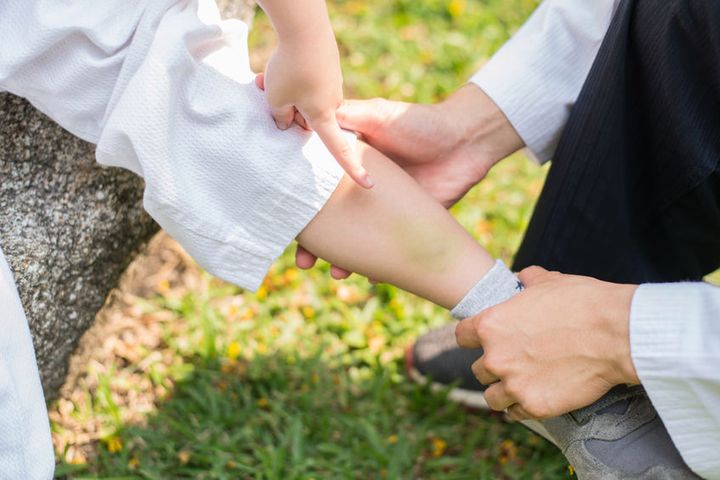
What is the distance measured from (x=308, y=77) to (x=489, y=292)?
47 cm

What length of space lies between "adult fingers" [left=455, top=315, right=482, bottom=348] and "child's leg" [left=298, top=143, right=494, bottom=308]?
6 centimetres

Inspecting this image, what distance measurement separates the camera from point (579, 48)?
5.42 ft

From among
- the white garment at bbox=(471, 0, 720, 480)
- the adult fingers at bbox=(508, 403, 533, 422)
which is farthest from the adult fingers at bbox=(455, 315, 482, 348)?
the white garment at bbox=(471, 0, 720, 480)

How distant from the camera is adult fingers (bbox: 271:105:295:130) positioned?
134 centimetres

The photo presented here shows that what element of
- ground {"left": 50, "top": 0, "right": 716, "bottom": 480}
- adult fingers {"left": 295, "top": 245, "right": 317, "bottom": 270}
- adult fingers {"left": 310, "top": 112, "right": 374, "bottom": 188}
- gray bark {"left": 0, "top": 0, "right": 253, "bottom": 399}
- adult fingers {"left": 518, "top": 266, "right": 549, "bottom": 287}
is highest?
adult fingers {"left": 310, "top": 112, "right": 374, "bottom": 188}

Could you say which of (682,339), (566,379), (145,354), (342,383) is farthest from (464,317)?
(145,354)

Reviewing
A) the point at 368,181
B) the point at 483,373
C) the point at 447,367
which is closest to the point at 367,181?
the point at 368,181

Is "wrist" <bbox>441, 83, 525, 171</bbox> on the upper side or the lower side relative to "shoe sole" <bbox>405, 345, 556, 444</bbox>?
upper

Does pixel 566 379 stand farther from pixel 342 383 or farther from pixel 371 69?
pixel 371 69

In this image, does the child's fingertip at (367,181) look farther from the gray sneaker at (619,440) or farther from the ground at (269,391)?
the ground at (269,391)

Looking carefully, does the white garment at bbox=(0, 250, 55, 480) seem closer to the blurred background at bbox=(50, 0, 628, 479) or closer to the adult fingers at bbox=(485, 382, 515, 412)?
the blurred background at bbox=(50, 0, 628, 479)

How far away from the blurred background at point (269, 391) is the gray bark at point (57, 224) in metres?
0.17

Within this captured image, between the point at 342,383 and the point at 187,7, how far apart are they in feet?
3.03

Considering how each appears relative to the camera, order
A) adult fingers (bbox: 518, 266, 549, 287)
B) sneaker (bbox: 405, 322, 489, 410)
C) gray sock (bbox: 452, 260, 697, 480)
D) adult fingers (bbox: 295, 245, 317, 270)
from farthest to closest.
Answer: sneaker (bbox: 405, 322, 489, 410) < adult fingers (bbox: 295, 245, 317, 270) < adult fingers (bbox: 518, 266, 549, 287) < gray sock (bbox: 452, 260, 697, 480)
